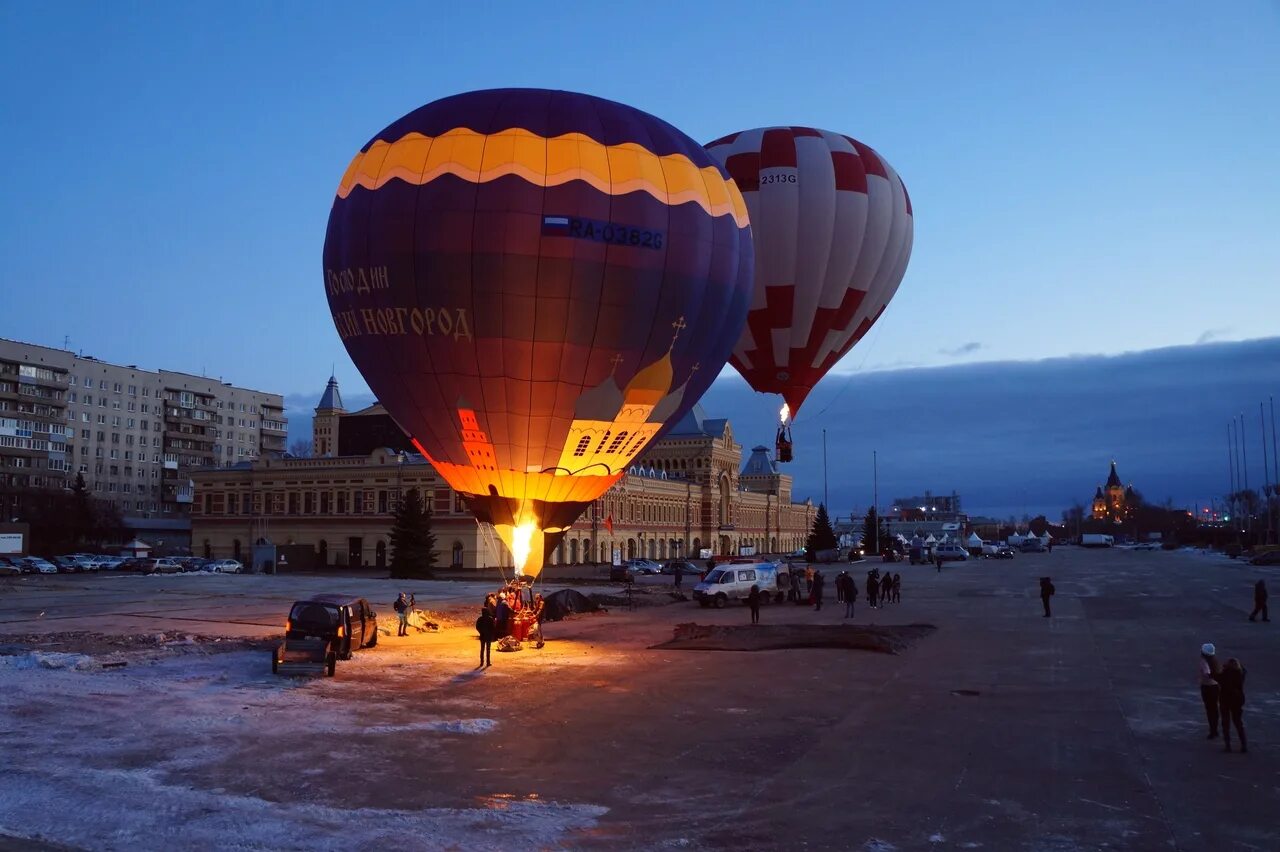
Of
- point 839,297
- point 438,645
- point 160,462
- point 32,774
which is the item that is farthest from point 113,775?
point 160,462

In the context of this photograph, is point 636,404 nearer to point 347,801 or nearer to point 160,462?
point 347,801

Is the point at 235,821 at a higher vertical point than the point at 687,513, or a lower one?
lower

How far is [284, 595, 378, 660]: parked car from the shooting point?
19.0 m

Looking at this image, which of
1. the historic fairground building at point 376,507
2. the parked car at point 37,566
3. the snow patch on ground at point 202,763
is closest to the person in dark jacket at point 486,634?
the snow patch on ground at point 202,763

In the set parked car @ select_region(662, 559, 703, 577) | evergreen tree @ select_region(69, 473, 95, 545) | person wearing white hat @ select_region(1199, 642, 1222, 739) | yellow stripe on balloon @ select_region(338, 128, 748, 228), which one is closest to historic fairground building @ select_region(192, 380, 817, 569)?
parked car @ select_region(662, 559, 703, 577)

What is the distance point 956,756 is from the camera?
12.2 meters

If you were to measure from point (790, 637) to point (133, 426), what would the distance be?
107899mm

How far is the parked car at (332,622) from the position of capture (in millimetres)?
→ 19031

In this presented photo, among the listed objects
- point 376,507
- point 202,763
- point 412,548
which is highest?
point 376,507

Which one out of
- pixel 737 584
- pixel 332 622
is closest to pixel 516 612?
pixel 332 622

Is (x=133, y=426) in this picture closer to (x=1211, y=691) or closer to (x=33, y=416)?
(x=33, y=416)

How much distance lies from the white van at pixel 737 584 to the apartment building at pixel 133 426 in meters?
76.7

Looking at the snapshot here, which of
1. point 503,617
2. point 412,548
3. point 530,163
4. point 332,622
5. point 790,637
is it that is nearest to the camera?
point 332,622

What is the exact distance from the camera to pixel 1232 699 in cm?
1234
